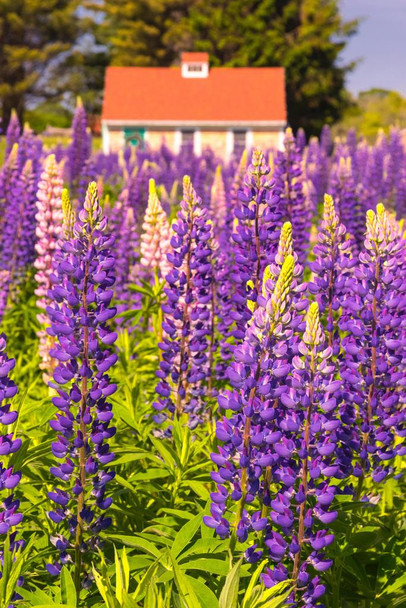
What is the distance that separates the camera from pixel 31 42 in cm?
6144

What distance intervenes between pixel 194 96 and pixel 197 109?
1.33 meters

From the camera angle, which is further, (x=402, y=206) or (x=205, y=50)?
(x=205, y=50)

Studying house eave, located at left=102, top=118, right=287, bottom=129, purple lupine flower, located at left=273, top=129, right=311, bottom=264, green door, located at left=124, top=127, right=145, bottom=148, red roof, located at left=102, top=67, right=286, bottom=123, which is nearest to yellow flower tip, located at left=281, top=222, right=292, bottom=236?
purple lupine flower, located at left=273, top=129, right=311, bottom=264

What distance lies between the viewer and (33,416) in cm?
461

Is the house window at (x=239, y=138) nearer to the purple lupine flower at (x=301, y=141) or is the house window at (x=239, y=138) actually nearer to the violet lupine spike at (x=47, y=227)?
the purple lupine flower at (x=301, y=141)

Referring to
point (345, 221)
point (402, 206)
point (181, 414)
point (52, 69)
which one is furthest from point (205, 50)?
point (181, 414)

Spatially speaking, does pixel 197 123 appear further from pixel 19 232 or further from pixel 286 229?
pixel 286 229

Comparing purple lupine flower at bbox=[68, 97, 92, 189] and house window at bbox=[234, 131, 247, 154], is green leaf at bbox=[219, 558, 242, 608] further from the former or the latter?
house window at bbox=[234, 131, 247, 154]

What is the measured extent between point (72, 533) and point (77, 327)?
83 centimetres

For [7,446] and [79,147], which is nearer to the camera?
[7,446]

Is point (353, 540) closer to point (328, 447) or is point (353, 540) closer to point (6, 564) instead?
point (328, 447)

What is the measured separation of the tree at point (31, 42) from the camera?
58031mm

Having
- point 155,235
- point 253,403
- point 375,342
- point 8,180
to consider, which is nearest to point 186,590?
point 253,403

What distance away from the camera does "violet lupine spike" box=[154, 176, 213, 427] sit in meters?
3.91
